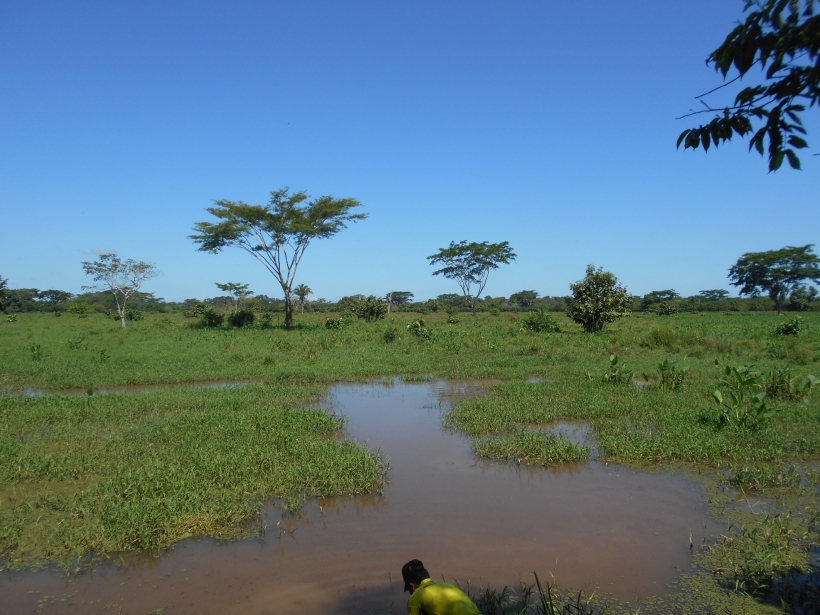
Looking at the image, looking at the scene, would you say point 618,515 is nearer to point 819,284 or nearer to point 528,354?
point 528,354

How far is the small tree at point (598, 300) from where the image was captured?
79.5 feet

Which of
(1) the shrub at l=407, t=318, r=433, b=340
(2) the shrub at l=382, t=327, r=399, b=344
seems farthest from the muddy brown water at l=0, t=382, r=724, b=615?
(1) the shrub at l=407, t=318, r=433, b=340

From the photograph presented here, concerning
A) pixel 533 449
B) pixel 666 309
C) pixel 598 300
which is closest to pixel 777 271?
pixel 666 309

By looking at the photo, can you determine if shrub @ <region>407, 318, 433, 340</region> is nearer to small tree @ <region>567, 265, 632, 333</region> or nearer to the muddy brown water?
small tree @ <region>567, 265, 632, 333</region>

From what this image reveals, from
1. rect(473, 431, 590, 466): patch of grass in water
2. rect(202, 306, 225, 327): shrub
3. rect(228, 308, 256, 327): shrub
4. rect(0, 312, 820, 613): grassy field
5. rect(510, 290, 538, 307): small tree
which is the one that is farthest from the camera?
rect(510, 290, 538, 307): small tree

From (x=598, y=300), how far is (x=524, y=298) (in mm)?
47209

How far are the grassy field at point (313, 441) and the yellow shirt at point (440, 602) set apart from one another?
220 cm

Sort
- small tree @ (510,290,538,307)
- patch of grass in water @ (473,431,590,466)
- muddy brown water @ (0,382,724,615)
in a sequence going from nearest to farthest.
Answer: muddy brown water @ (0,382,724,615)
patch of grass in water @ (473,431,590,466)
small tree @ (510,290,538,307)

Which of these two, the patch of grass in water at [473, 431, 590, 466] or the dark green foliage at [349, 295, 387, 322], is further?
the dark green foliage at [349, 295, 387, 322]

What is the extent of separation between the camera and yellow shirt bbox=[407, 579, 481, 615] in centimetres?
321

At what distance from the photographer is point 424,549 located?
17.9ft

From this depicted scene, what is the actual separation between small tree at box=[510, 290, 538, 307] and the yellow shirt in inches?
2658

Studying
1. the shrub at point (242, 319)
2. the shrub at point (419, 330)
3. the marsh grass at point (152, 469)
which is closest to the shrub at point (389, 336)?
the shrub at point (419, 330)

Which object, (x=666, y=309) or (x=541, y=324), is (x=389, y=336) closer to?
(x=541, y=324)
